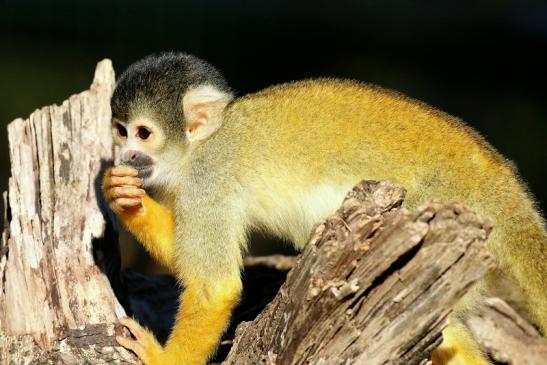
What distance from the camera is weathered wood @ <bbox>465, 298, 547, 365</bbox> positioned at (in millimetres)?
4250

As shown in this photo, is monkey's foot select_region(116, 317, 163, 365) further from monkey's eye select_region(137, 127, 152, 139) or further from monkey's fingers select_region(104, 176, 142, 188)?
monkey's eye select_region(137, 127, 152, 139)

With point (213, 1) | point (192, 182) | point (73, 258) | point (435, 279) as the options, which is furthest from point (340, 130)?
point (213, 1)

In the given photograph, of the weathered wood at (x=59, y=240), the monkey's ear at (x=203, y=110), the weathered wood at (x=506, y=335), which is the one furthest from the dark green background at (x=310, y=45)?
the monkey's ear at (x=203, y=110)

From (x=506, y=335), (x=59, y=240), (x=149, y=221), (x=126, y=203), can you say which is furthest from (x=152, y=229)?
(x=506, y=335)

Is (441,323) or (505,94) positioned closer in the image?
(441,323)

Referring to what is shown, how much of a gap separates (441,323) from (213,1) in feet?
20.1

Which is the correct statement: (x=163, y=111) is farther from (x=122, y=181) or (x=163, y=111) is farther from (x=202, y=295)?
(x=202, y=295)

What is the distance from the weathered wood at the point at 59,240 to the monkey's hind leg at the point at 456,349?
51.0 inches

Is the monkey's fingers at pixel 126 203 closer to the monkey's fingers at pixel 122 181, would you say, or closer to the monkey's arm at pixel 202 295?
the monkey's fingers at pixel 122 181

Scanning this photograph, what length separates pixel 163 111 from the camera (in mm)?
3637

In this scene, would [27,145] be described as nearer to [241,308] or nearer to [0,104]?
[241,308]

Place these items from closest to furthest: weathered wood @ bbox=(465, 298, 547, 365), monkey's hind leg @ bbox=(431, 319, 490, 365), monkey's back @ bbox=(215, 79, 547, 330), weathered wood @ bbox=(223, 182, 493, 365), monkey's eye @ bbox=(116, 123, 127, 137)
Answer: weathered wood @ bbox=(223, 182, 493, 365) < monkey's back @ bbox=(215, 79, 547, 330) < monkey's hind leg @ bbox=(431, 319, 490, 365) < monkey's eye @ bbox=(116, 123, 127, 137) < weathered wood @ bbox=(465, 298, 547, 365)

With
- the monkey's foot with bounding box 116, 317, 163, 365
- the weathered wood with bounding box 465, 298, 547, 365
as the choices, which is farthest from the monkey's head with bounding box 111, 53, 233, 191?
the weathered wood with bounding box 465, 298, 547, 365

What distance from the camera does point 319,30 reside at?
849 centimetres
